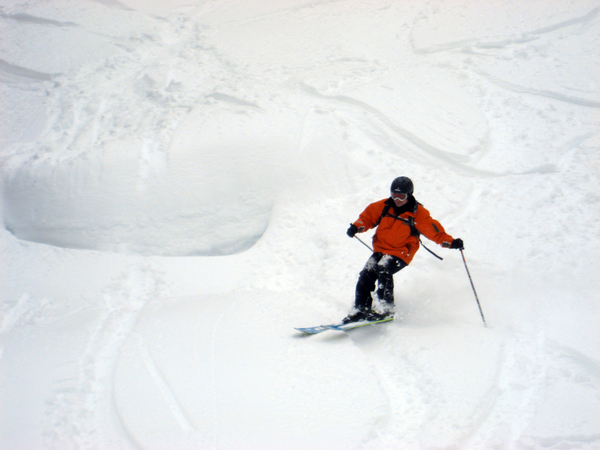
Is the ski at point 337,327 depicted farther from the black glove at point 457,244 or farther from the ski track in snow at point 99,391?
the ski track in snow at point 99,391

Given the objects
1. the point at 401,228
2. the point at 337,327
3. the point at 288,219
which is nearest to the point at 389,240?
the point at 401,228

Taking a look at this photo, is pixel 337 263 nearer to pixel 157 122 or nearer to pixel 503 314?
pixel 503 314

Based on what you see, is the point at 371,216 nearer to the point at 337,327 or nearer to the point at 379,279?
the point at 379,279

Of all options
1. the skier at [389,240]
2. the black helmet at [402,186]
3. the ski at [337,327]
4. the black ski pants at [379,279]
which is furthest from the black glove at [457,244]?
the ski at [337,327]

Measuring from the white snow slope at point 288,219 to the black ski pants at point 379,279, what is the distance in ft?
1.01

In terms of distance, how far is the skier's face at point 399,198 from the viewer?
436 cm

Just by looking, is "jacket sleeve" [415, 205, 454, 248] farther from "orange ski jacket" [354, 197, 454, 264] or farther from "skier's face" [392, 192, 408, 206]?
"skier's face" [392, 192, 408, 206]

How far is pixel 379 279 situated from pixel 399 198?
2.97 feet

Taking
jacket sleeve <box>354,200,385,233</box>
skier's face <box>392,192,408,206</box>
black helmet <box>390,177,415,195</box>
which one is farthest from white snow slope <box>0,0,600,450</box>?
black helmet <box>390,177,415,195</box>

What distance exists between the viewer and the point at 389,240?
15.1 feet

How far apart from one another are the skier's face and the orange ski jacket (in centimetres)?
10

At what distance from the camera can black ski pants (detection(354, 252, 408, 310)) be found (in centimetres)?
459

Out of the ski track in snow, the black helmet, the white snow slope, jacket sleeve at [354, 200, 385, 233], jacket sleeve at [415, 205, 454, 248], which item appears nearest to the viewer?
the ski track in snow

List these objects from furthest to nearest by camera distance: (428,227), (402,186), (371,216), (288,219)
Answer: (288,219), (371,216), (428,227), (402,186)
